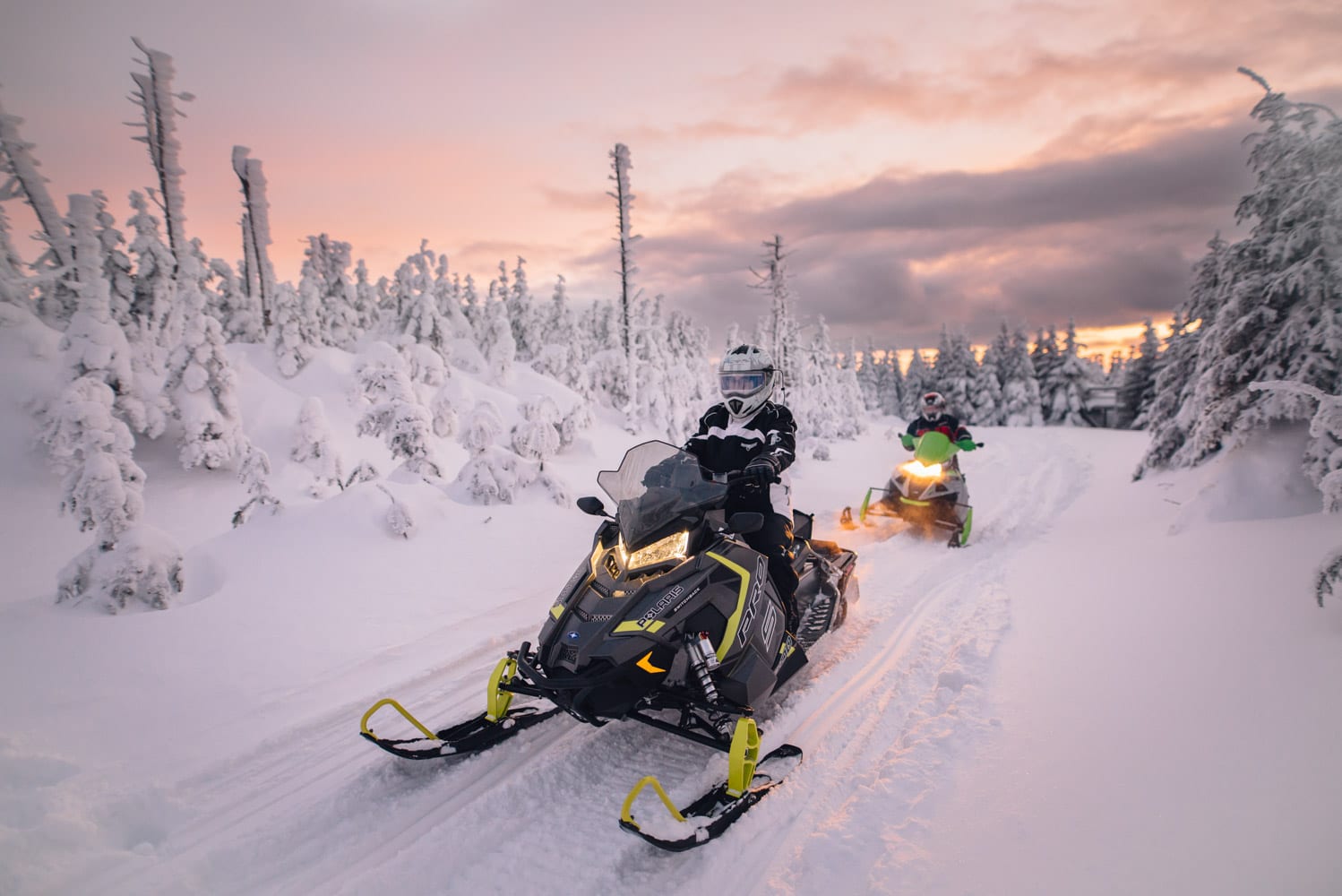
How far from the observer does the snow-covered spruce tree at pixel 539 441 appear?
10.5 metres

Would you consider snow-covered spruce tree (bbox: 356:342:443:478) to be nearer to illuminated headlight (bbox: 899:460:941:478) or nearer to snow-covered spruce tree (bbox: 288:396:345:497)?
snow-covered spruce tree (bbox: 288:396:345:497)

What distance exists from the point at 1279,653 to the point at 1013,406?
53.4m

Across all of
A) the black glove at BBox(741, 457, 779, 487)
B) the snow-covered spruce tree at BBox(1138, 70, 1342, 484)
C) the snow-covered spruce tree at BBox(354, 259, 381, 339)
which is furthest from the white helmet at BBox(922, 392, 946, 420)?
the snow-covered spruce tree at BBox(354, 259, 381, 339)

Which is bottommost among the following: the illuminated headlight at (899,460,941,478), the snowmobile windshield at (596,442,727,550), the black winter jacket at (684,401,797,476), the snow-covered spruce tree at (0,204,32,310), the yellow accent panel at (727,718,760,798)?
the yellow accent panel at (727,718,760,798)

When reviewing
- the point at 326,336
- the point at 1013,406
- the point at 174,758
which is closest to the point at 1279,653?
the point at 174,758

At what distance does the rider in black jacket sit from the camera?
4461 mm

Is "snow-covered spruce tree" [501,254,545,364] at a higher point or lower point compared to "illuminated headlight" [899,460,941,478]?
higher

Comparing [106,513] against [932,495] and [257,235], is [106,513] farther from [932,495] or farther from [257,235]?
[257,235]

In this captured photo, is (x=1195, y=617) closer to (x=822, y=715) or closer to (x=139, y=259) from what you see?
(x=822, y=715)

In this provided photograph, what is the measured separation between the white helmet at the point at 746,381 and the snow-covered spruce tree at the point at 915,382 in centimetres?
6564

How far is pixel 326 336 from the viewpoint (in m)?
34.5

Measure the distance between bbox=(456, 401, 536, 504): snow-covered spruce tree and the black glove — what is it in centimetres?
664

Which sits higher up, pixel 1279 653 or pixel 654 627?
pixel 654 627

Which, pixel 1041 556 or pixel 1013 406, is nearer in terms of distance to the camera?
pixel 1041 556
